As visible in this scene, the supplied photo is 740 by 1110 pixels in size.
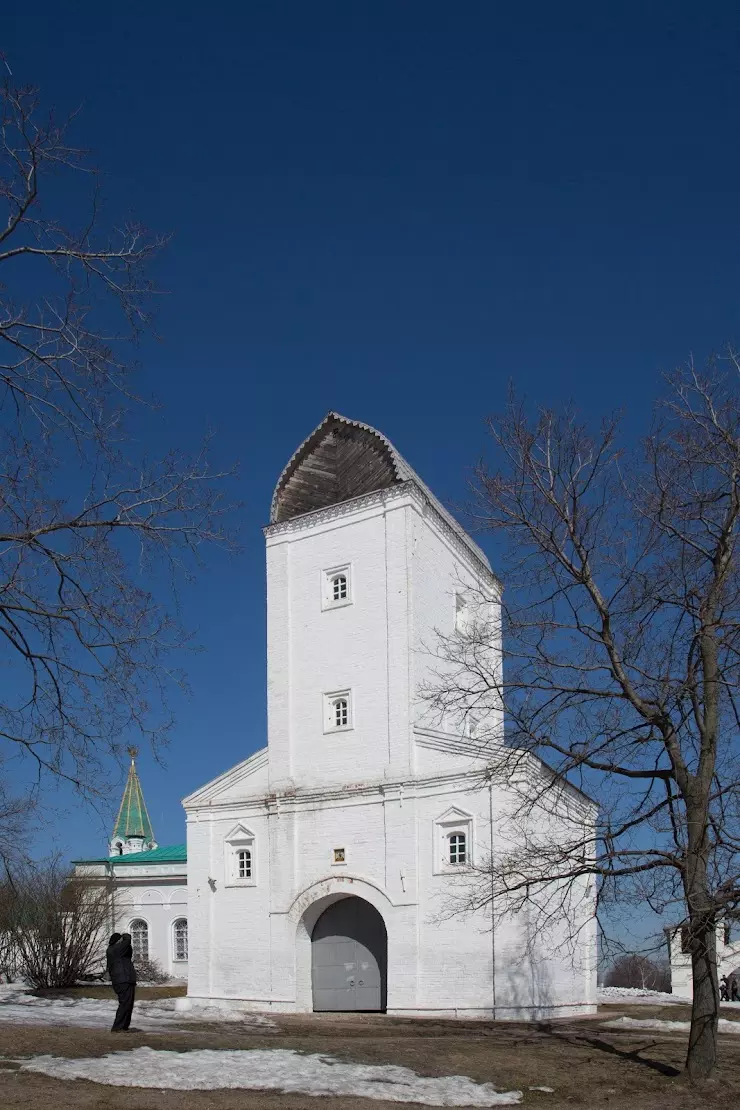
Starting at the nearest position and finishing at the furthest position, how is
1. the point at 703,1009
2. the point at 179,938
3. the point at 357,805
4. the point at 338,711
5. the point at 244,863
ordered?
the point at 703,1009 < the point at 357,805 < the point at 338,711 < the point at 244,863 < the point at 179,938

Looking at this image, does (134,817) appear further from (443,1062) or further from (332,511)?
(443,1062)

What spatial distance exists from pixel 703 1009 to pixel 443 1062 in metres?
3.76

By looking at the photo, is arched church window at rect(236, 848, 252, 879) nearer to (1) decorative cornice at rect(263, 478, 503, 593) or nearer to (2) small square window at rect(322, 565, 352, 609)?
(2) small square window at rect(322, 565, 352, 609)

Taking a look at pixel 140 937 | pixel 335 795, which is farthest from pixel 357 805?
pixel 140 937

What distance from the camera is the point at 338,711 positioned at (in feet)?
90.7

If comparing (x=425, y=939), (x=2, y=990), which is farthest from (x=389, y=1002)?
(x=2, y=990)

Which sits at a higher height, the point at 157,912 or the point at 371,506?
the point at 371,506

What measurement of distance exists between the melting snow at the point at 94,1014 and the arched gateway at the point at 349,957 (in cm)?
341

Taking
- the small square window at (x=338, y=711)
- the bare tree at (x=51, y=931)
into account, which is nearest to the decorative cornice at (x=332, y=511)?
the small square window at (x=338, y=711)

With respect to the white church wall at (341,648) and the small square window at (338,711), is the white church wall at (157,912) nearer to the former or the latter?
the white church wall at (341,648)

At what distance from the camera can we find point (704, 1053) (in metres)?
13.7

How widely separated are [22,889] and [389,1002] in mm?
16594

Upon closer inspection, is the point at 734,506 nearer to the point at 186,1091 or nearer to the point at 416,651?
the point at 186,1091

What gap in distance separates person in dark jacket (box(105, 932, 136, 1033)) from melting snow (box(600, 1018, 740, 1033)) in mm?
9558
